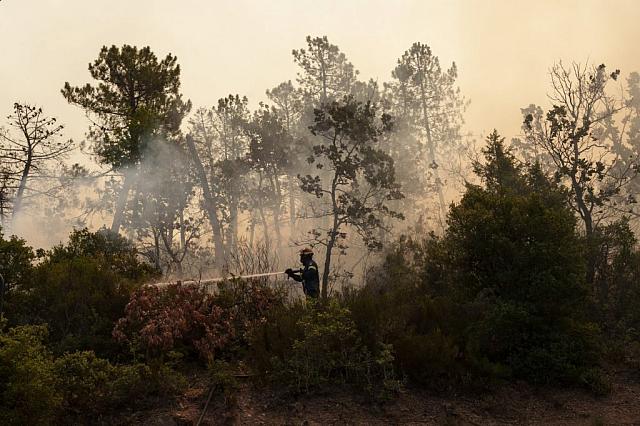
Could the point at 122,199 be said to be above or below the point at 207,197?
below

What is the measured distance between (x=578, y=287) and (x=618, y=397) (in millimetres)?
1705

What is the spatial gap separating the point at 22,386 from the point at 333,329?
372cm

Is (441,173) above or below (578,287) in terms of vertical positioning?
above

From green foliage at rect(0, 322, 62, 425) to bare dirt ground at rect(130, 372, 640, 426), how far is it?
41.9 inches

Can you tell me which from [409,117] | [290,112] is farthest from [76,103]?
[409,117]

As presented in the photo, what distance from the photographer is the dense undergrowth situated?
6914mm

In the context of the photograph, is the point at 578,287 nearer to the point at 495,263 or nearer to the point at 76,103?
the point at 495,263

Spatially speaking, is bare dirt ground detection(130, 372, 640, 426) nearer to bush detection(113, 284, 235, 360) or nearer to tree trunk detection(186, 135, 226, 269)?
bush detection(113, 284, 235, 360)

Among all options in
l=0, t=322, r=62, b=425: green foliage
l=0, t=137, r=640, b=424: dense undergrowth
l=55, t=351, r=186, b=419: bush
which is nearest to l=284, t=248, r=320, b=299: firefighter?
l=0, t=137, r=640, b=424: dense undergrowth

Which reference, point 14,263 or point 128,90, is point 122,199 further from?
point 14,263

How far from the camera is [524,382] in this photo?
26.6 feet

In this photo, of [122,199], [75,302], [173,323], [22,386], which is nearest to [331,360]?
[173,323]

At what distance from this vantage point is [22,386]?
5.36 meters

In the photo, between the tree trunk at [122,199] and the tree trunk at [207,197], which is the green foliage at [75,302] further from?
the tree trunk at [122,199]
